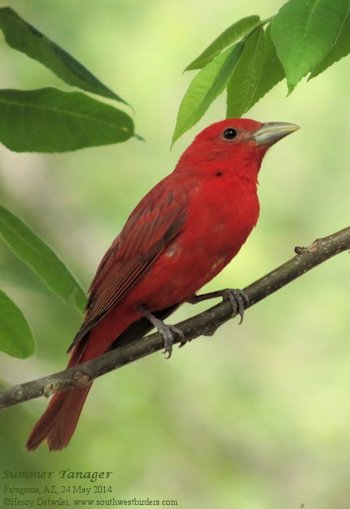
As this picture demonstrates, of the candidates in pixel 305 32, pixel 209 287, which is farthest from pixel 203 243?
pixel 209 287

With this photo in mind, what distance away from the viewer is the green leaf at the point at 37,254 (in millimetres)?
2818

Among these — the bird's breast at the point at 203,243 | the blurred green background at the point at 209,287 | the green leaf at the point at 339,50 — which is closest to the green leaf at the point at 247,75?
the green leaf at the point at 339,50

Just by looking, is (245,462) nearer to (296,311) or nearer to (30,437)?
(296,311)

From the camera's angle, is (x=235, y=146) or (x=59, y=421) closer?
(x=59, y=421)

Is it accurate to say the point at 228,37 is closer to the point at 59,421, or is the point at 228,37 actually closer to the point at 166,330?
the point at 166,330

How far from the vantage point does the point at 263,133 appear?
13.8 feet

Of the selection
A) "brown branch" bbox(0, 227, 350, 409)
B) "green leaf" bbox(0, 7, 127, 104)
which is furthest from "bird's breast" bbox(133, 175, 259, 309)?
"green leaf" bbox(0, 7, 127, 104)

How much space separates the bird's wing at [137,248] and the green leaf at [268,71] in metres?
1.18

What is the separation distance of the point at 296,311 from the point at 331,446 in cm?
133

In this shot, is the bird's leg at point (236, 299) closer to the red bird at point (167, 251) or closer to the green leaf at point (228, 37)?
the red bird at point (167, 251)

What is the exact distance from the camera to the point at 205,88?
2750 millimetres

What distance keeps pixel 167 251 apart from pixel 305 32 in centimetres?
164

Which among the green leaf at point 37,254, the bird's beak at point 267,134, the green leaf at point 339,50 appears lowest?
the green leaf at point 37,254

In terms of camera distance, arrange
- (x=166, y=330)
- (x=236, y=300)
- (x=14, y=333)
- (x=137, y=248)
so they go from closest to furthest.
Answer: (x=14, y=333) → (x=236, y=300) → (x=166, y=330) → (x=137, y=248)
